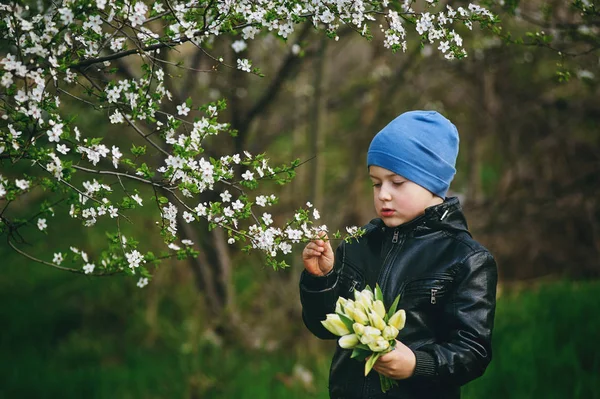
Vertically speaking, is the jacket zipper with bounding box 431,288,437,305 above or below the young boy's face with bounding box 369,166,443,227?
below

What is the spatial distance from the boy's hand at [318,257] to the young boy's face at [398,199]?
0.80ft

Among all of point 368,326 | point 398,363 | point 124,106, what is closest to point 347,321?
point 368,326

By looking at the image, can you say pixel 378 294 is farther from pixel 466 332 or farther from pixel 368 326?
pixel 466 332

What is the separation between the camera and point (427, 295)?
244 centimetres

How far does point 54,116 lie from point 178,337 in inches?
194

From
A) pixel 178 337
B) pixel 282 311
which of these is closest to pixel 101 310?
pixel 178 337

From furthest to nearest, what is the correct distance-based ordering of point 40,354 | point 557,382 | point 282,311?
point 40,354
point 282,311
point 557,382

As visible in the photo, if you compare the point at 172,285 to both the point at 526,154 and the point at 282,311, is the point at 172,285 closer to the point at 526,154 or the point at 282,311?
the point at 282,311

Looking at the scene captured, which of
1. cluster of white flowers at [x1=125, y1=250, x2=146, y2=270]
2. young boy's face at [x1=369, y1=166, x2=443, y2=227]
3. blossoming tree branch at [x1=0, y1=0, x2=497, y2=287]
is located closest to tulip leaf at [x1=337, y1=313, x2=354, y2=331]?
blossoming tree branch at [x1=0, y1=0, x2=497, y2=287]

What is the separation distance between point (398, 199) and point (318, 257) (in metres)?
0.38

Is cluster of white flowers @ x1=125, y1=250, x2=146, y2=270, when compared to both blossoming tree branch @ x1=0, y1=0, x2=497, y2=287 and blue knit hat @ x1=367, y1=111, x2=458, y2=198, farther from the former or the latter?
blue knit hat @ x1=367, y1=111, x2=458, y2=198

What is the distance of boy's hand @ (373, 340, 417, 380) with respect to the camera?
88.7 inches

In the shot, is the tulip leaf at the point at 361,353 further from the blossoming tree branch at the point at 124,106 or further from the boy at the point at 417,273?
the blossoming tree branch at the point at 124,106

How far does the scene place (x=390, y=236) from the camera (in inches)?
104
